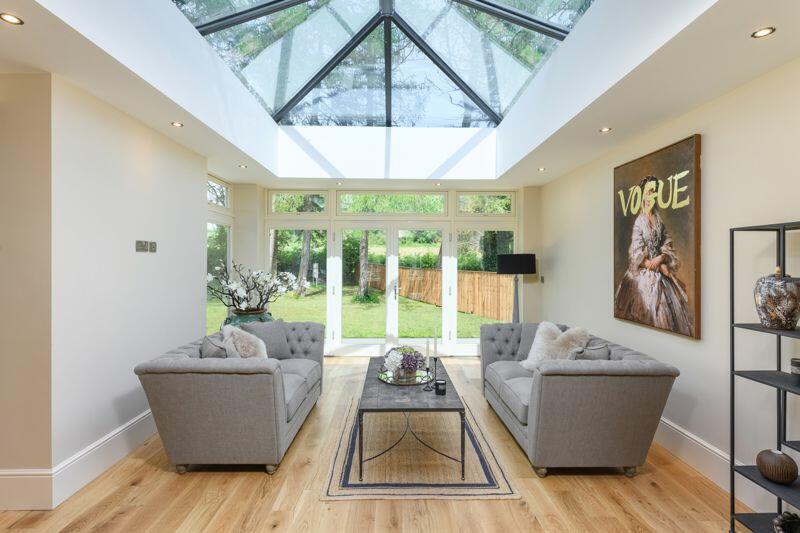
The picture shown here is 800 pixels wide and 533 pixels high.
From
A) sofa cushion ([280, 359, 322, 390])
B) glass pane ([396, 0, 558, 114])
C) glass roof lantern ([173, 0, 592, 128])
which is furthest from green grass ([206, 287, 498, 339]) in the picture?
glass pane ([396, 0, 558, 114])

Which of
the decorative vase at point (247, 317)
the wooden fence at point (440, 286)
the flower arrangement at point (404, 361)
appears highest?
the wooden fence at point (440, 286)

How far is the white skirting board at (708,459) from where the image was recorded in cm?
236

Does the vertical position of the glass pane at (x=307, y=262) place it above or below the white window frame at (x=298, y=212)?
below

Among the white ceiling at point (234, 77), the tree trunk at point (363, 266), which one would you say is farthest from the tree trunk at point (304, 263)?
the white ceiling at point (234, 77)

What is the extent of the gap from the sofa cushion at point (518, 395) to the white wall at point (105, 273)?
3.00 metres

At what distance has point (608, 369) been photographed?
252 cm

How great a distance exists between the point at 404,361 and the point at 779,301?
2.29 meters

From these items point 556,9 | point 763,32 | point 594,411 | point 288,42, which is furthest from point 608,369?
point 288,42

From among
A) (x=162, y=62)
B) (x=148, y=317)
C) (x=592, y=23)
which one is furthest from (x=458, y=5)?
(x=148, y=317)

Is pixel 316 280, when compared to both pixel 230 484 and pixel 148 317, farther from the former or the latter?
pixel 230 484

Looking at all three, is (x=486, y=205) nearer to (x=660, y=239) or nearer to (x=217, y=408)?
(x=660, y=239)

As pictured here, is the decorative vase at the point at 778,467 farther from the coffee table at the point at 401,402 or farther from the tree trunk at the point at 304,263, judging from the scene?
the tree trunk at the point at 304,263

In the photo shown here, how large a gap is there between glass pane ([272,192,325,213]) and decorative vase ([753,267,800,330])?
17.1ft

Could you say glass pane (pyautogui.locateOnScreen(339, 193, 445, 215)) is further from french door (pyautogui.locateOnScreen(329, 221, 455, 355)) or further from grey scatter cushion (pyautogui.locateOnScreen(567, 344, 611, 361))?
grey scatter cushion (pyautogui.locateOnScreen(567, 344, 611, 361))
